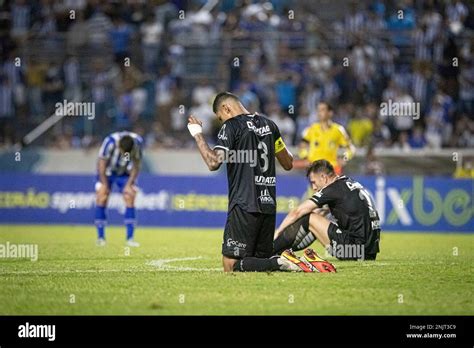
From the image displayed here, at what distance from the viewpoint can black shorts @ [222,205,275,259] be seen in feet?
40.9

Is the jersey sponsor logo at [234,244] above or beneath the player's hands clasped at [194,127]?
beneath

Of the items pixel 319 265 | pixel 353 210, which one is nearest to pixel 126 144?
pixel 353 210

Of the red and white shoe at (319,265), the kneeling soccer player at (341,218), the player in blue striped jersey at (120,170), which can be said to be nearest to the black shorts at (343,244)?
the kneeling soccer player at (341,218)

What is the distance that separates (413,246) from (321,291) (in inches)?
330

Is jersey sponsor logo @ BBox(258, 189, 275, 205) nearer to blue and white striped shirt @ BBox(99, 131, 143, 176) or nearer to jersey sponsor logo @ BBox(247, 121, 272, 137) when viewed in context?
jersey sponsor logo @ BBox(247, 121, 272, 137)

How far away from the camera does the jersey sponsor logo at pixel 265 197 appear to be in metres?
12.5

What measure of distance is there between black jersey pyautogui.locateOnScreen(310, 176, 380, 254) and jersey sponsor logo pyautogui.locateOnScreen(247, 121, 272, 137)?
1.70m

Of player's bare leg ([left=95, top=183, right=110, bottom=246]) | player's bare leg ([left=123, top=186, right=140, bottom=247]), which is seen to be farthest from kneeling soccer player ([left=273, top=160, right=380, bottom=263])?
player's bare leg ([left=95, top=183, right=110, bottom=246])

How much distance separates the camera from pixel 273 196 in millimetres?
12711

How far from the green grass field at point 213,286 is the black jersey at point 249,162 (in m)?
0.91

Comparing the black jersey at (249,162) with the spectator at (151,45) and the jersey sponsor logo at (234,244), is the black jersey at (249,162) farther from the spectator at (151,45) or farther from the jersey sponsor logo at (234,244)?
the spectator at (151,45)

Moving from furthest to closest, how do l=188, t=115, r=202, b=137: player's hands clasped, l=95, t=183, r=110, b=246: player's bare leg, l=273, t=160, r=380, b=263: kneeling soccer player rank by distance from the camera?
l=95, t=183, r=110, b=246: player's bare leg < l=273, t=160, r=380, b=263: kneeling soccer player < l=188, t=115, r=202, b=137: player's hands clasped
